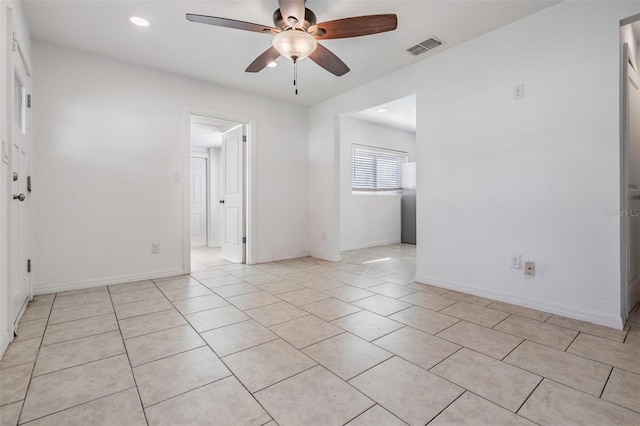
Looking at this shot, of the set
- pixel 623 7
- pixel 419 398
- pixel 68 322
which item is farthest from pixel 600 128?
pixel 68 322

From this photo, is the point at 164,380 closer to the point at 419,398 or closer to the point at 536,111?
the point at 419,398

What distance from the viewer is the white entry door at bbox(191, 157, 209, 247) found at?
6.55 m

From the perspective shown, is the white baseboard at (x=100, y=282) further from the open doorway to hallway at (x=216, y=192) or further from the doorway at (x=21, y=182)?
the open doorway to hallway at (x=216, y=192)

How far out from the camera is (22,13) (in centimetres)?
246

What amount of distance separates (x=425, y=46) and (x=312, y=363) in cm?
301

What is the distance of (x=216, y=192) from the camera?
6668 millimetres

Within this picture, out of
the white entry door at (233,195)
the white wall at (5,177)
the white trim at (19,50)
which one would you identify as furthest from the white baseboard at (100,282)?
the white trim at (19,50)

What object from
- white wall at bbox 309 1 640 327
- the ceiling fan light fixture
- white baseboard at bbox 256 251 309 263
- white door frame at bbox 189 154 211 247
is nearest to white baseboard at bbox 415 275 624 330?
white wall at bbox 309 1 640 327

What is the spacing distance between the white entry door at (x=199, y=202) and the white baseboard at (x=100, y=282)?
117 inches

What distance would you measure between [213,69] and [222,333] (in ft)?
9.68

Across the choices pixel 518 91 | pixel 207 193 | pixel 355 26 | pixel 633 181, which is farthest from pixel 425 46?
pixel 207 193

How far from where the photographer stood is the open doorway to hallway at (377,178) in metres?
5.70

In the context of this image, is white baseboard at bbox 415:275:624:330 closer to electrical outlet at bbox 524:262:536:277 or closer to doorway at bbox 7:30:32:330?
electrical outlet at bbox 524:262:536:277

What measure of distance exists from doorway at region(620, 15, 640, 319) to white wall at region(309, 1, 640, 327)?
0.13 metres
